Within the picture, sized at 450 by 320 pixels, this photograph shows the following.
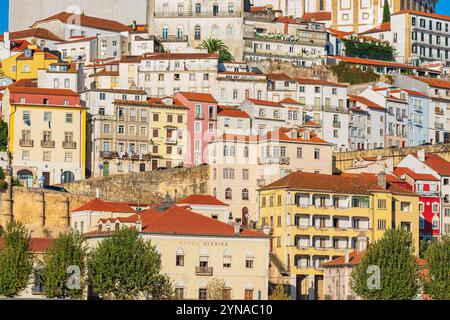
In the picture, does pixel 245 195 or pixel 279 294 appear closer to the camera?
pixel 279 294

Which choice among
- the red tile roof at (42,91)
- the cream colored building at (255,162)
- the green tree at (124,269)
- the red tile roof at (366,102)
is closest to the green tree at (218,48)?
the red tile roof at (366,102)

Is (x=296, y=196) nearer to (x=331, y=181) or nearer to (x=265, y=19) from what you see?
(x=331, y=181)

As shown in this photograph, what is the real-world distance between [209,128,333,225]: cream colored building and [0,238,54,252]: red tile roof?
13483mm

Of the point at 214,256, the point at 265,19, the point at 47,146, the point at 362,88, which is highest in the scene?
the point at 265,19

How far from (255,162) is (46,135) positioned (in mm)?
15503

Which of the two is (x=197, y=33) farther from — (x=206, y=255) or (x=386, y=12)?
(x=206, y=255)

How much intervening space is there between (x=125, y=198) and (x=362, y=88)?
34948 millimetres

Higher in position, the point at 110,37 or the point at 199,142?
the point at 110,37

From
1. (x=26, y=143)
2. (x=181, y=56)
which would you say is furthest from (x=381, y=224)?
(x=181, y=56)

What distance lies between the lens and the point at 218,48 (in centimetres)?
10706

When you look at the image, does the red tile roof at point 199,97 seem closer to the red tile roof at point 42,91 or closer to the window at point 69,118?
the red tile roof at point 42,91

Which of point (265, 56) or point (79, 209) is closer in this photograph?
point (79, 209)
